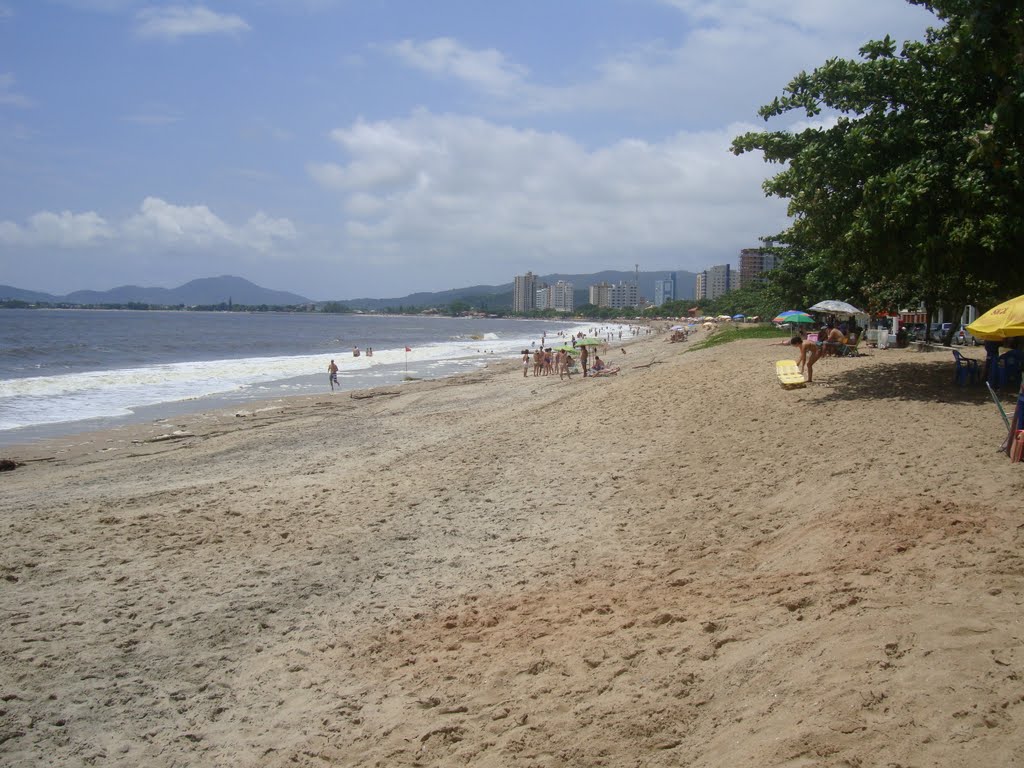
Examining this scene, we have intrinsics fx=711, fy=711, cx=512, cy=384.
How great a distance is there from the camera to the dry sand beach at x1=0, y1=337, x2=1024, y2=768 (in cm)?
383

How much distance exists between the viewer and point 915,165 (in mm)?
10516

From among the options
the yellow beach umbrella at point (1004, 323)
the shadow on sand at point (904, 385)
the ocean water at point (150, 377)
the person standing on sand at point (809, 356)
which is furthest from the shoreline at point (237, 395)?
the yellow beach umbrella at point (1004, 323)

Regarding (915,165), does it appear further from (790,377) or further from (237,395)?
(237,395)

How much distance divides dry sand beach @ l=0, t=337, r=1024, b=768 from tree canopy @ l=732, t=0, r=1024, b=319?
2.24 meters

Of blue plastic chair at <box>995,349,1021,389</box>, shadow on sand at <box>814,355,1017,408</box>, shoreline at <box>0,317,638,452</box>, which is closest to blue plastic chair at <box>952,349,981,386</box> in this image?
shadow on sand at <box>814,355,1017,408</box>

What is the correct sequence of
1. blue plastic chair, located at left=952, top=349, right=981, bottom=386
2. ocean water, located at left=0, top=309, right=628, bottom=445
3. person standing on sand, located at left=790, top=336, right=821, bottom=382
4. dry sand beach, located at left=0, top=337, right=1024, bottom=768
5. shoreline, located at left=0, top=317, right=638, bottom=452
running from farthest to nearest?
1. ocean water, located at left=0, top=309, right=628, bottom=445
2. shoreline, located at left=0, top=317, right=638, bottom=452
3. person standing on sand, located at left=790, top=336, right=821, bottom=382
4. blue plastic chair, located at left=952, top=349, right=981, bottom=386
5. dry sand beach, located at left=0, top=337, right=1024, bottom=768

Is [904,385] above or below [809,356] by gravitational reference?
below

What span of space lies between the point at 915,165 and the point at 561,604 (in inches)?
345

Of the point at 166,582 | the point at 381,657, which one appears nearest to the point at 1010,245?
the point at 381,657

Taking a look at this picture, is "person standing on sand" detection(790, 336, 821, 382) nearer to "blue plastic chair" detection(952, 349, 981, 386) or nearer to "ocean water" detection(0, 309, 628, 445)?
"blue plastic chair" detection(952, 349, 981, 386)

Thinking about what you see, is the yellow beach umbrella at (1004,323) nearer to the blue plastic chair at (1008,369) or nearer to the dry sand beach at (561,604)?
the dry sand beach at (561,604)

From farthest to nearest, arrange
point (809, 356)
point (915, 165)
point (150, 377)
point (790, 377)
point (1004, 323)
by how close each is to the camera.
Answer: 1. point (150, 377)
2. point (809, 356)
3. point (790, 377)
4. point (915, 165)
5. point (1004, 323)

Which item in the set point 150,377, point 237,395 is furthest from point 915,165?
point 150,377

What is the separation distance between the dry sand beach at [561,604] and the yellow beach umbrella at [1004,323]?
4.05ft
